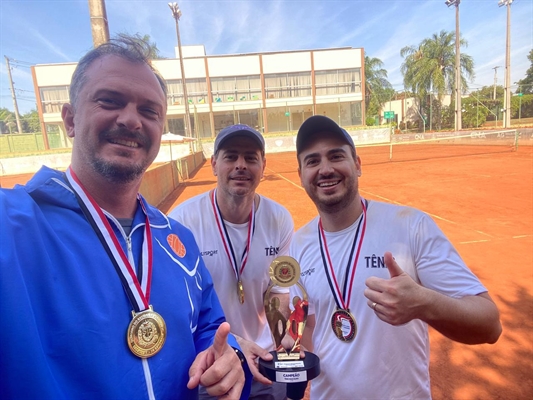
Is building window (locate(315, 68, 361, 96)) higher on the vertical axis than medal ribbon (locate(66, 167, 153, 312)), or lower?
higher

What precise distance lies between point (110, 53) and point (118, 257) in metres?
1.17

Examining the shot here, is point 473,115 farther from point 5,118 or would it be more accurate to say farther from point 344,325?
point 5,118

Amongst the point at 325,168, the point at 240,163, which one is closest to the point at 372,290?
the point at 325,168

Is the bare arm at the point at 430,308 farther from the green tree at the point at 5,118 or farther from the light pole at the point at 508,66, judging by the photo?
the green tree at the point at 5,118

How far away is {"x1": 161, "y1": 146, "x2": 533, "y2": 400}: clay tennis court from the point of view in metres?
3.50

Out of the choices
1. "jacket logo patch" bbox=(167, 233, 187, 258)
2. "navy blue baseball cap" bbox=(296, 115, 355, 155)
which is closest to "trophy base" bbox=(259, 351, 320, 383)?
"jacket logo patch" bbox=(167, 233, 187, 258)

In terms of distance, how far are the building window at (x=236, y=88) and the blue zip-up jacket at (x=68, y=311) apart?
5036 centimetres

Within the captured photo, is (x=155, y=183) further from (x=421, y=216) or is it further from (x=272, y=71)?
(x=272, y=71)

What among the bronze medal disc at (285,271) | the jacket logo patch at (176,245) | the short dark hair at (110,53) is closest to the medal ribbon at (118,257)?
the jacket logo patch at (176,245)

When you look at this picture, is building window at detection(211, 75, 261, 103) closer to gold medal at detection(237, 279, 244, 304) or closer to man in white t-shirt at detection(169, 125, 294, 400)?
man in white t-shirt at detection(169, 125, 294, 400)

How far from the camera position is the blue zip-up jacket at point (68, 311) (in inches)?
42.8

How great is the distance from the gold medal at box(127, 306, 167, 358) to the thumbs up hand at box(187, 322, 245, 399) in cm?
20

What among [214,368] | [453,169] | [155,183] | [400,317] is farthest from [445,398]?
[453,169]

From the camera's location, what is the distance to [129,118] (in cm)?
179
